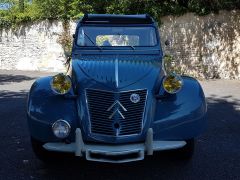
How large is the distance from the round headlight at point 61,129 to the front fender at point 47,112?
0.05m

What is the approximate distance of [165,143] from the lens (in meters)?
4.51

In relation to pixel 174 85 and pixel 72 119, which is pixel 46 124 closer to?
pixel 72 119

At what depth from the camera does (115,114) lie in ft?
14.8

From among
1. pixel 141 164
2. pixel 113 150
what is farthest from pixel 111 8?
pixel 113 150

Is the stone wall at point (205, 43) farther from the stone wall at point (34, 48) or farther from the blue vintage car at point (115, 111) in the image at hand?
the blue vintage car at point (115, 111)

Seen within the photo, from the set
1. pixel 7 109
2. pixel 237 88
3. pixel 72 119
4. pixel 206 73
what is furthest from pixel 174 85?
pixel 206 73

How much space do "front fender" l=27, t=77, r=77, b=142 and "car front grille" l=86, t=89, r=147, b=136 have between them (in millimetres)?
225

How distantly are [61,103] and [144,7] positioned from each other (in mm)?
12222

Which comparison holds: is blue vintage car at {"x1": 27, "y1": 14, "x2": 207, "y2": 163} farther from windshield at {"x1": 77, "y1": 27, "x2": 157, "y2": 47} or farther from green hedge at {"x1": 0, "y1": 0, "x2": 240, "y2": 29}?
green hedge at {"x1": 0, "y1": 0, "x2": 240, "y2": 29}

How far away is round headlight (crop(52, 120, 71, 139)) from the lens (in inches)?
175

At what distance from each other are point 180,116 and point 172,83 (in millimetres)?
412

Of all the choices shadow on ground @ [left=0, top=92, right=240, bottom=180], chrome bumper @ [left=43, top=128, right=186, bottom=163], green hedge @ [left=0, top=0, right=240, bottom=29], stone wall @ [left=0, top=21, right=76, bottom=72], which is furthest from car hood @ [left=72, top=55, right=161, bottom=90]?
stone wall @ [left=0, top=21, right=76, bottom=72]

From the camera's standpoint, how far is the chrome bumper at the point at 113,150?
14.1 ft

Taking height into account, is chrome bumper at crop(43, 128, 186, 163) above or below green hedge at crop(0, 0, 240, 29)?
below
